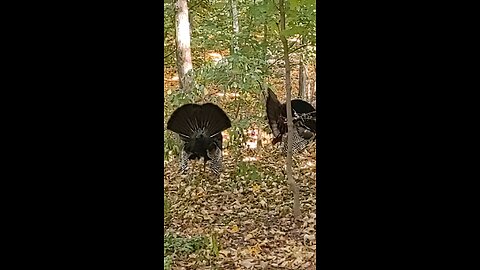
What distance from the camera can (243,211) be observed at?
11.0ft

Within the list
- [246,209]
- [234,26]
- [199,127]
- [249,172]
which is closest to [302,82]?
[234,26]

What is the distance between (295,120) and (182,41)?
0.80 m

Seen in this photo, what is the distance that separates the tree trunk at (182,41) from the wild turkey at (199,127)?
561mm

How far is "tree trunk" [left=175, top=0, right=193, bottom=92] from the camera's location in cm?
317

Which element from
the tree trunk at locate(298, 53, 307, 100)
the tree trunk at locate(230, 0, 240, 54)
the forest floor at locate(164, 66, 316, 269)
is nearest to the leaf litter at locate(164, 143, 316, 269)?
the forest floor at locate(164, 66, 316, 269)

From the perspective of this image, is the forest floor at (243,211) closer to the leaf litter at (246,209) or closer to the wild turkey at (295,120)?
the leaf litter at (246,209)

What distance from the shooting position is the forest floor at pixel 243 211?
9.33 feet

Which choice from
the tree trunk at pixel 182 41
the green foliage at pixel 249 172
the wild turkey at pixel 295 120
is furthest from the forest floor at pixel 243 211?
the tree trunk at pixel 182 41

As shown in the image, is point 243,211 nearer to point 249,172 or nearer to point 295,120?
point 249,172

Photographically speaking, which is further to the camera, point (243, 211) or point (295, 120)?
point (243, 211)

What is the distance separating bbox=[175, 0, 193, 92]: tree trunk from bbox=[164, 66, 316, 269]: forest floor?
0.50 meters
